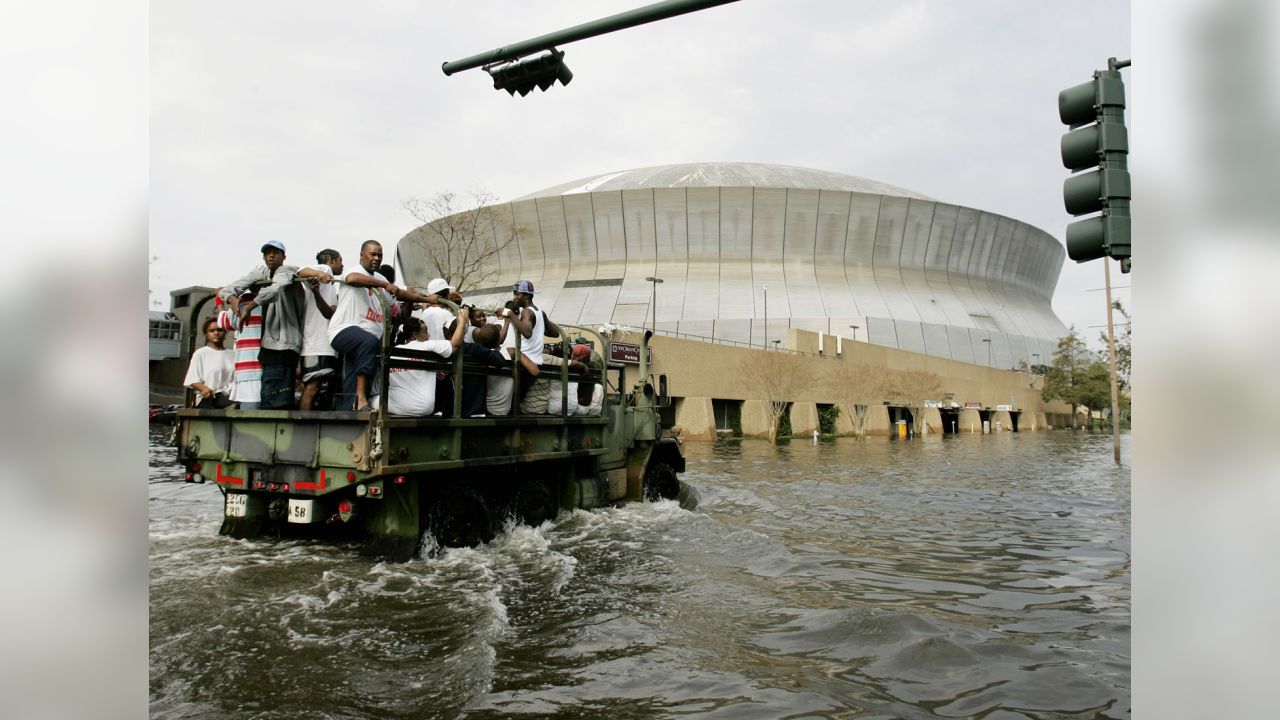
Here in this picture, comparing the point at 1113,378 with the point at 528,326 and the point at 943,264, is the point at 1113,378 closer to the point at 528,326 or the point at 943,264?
the point at 528,326

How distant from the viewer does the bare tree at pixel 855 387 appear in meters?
48.6

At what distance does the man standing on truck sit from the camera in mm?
7332

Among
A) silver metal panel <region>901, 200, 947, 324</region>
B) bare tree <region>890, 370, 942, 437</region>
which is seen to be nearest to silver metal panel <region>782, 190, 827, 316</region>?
silver metal panel <region>901, 200, 947, 324</region>

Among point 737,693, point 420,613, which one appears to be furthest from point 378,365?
point 737,693

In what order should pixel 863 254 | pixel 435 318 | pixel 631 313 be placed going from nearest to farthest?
pixel 435 318 < pixel 631 313 < pixel 863 254

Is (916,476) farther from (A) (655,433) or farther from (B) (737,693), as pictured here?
(B) (737,693)

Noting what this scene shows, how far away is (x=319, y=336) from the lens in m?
7.76

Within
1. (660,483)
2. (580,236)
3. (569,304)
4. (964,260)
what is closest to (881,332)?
(964,260)

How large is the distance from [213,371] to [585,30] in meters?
4.96

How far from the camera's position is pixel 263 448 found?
7371 mm

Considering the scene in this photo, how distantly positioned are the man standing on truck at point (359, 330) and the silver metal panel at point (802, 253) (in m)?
63.2

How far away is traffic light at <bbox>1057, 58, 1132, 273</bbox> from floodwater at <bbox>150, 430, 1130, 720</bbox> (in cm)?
256

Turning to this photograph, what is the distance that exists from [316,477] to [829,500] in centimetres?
981

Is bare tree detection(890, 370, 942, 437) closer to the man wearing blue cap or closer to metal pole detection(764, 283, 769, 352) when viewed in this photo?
metal pole detection(764, 283, 769, 352)
